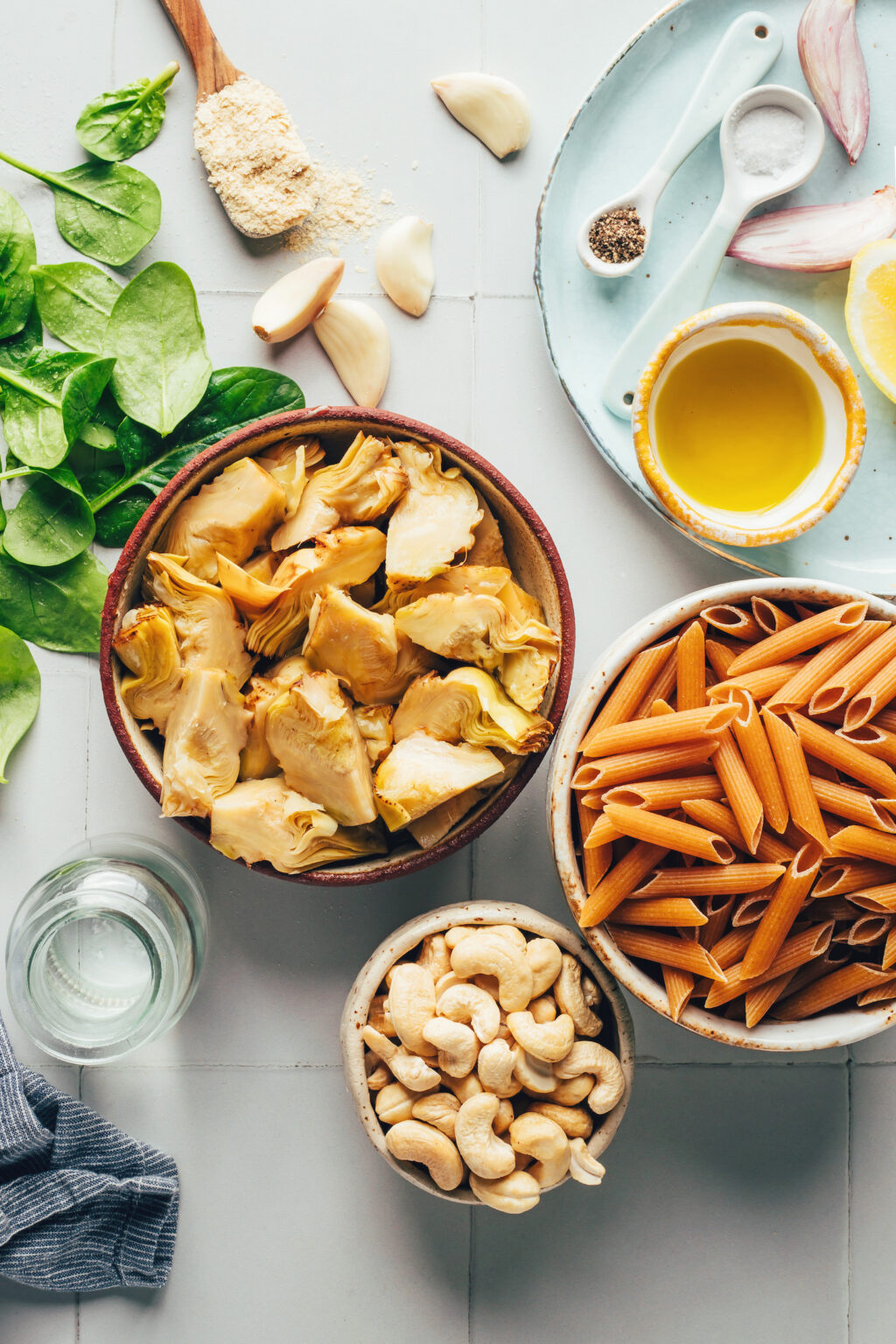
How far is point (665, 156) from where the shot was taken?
92 centimetres

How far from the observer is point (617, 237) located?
919 millimetres

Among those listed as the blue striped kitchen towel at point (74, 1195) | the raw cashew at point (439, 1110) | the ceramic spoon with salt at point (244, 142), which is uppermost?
the ceramic spoon with salt at point (244, 142)

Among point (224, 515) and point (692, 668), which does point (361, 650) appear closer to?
point (224, 515)

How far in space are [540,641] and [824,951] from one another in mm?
335

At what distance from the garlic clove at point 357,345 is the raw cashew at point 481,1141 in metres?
0.64

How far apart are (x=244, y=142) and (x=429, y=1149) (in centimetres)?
91

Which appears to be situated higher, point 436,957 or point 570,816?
point 570,816

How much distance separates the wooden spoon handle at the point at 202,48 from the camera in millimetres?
937

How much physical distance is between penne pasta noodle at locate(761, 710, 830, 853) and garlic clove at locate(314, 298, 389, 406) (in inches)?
19.4

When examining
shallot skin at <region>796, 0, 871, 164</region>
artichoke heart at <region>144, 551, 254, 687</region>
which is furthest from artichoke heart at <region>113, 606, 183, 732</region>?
shallot skin at <region>796, 0, 871, 164</region>

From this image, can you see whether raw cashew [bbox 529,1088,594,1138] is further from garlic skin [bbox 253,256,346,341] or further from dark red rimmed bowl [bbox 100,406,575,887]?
garlic skin [bbox 253,256,346,341]

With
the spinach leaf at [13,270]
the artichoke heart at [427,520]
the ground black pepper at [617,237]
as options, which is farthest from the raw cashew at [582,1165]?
the spinach leaf at [13,270]

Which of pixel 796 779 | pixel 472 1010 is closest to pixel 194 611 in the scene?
pixel 472 1010

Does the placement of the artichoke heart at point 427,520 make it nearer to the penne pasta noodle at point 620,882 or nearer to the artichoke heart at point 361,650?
the artichoke heart at point 361,650
